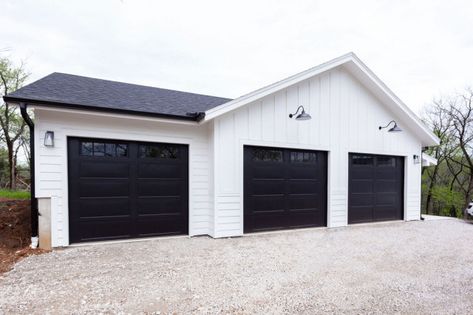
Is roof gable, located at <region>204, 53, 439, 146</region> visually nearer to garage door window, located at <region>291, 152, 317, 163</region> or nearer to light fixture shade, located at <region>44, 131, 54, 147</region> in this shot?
garage door window, located at <region>291, 152, 317, 163</region>

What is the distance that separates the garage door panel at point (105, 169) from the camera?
4.86 m

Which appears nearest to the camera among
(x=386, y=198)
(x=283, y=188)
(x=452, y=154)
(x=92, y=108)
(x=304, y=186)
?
(x=92, y=108)

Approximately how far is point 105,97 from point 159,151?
1.58m

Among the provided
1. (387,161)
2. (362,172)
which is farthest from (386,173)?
(362,172)

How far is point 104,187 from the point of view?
497 cm

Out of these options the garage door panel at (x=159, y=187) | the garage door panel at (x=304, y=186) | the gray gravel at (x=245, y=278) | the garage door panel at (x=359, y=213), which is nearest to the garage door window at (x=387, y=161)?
the garage door panel at (x=359, y=213)

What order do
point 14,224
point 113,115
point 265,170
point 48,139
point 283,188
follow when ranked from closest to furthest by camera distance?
point 48,139 → point 113,115 → point 14,224 → point 265,170 → point 283,188

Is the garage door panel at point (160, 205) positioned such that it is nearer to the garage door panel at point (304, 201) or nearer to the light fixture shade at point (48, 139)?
the light fixture shade at point (48, 139)

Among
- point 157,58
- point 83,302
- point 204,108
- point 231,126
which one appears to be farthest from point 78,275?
point 157,58

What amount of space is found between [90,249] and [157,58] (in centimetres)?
957

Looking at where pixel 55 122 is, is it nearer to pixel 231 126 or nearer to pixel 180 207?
pixel 180 207

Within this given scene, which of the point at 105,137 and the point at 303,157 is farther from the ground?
the point at 105,137

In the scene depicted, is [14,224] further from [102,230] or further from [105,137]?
[105,137]

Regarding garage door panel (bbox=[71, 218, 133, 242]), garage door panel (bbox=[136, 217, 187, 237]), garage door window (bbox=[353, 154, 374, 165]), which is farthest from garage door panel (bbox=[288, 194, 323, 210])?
garage door panel (bbox=[71, 218, 133, 242])
